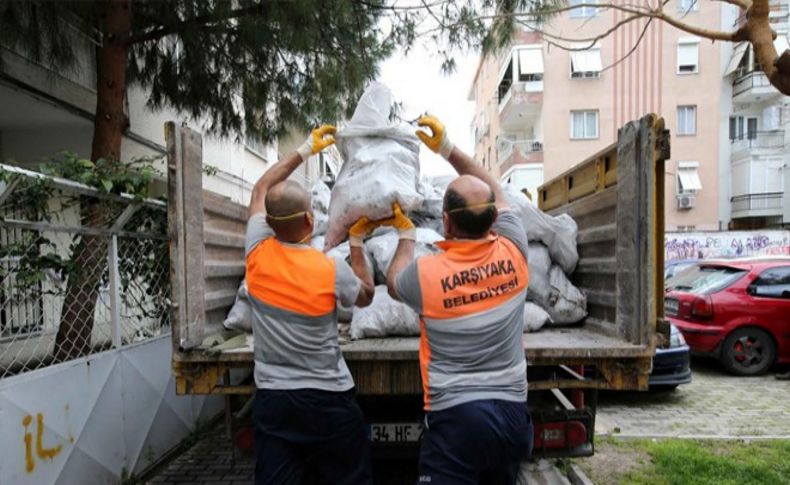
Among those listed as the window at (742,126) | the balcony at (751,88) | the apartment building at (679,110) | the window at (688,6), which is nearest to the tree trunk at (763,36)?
the window at (688,6)

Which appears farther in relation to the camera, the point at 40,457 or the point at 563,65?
the point at 563,65

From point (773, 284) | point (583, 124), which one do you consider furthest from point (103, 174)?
point (583, 124)

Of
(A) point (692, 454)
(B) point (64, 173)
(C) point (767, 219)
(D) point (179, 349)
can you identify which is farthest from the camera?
(C) point (767, 219)

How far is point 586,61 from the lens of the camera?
2127 cm

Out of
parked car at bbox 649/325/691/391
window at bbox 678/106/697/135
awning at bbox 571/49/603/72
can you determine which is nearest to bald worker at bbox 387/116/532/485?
parked car at bbox 649/325/691/391

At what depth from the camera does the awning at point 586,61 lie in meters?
21.1

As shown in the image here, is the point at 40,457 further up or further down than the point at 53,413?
further down

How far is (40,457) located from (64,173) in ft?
4.95

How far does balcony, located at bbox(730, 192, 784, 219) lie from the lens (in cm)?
2066

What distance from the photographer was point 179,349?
96.3 inches

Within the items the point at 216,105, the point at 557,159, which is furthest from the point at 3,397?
the point at 557,159

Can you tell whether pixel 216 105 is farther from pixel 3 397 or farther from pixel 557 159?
pixel 557 159

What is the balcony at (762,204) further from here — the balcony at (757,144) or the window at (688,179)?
the window at (688,179)

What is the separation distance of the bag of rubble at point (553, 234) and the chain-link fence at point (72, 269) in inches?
95.2
